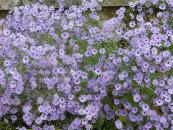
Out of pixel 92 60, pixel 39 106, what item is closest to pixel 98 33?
pixel 92 60

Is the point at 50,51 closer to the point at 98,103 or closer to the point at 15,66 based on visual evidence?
the point at 15,66

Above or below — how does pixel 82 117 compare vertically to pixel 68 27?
below

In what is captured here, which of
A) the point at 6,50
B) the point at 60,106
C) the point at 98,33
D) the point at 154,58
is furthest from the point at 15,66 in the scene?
the point at 154,58

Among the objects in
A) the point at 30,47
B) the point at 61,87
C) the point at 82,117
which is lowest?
the point at 82,117

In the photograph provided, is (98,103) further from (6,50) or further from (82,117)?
(6,50)

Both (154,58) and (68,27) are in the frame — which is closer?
(154,58)

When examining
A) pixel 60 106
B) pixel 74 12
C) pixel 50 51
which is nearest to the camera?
pixel 60 106

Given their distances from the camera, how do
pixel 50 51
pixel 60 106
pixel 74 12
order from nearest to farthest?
pixel 60 106
pixel 50 51
pixel 74 12
